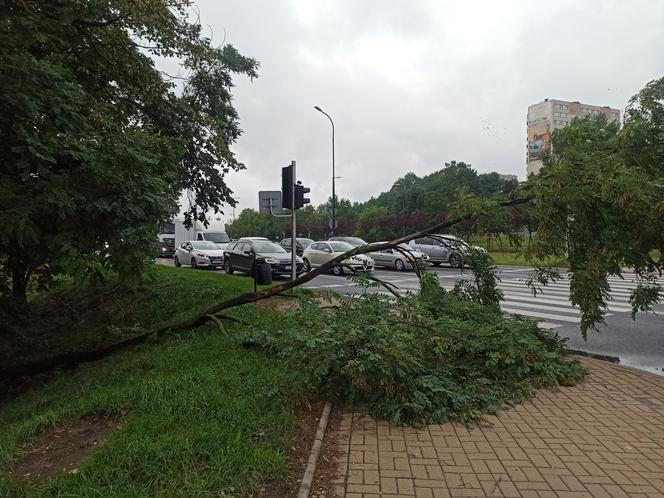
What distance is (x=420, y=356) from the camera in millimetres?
4891

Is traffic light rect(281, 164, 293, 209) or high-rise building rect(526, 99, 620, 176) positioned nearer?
traffic light rect(281, 164, 293, 209)

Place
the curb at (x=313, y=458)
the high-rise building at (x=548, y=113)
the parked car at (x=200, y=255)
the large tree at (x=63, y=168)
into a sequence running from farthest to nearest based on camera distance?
the high-rise building at (x=548, y=113) < the parked car at (x=200, y=255) < the large tree at (x=63, y=168) < the curb at (x=313, y=458)

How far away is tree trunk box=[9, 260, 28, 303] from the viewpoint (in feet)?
26.2

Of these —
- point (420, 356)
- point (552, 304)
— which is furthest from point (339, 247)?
point (420, 356)

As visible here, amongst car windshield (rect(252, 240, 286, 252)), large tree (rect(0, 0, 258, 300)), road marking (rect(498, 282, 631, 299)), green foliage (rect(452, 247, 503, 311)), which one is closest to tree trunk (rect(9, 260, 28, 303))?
large tree (rect(0, 0, 258, 300))

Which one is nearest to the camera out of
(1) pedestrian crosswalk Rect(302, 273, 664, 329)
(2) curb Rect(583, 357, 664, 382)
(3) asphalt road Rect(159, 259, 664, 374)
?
(2) curb Rect(583, 357, 664, 382)

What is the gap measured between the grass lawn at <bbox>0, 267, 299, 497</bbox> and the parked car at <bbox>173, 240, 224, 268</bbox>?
1470 centimetres

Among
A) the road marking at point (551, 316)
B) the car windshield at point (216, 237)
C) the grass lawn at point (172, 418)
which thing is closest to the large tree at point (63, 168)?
the grass lawn at point (172, 418)

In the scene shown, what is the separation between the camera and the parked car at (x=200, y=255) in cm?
2234

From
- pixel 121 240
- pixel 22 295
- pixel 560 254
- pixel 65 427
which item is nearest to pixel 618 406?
pixel 560 254

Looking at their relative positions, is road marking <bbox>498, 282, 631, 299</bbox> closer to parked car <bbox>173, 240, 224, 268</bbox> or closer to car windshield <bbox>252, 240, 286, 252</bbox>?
car windshield <bbox>252, 240, 286, 252</bbox>

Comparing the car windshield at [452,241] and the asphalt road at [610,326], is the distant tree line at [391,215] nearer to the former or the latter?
the asphalt road at [610,326]

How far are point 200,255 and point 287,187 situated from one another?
13.2 m

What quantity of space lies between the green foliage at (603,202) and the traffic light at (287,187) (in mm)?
5860
